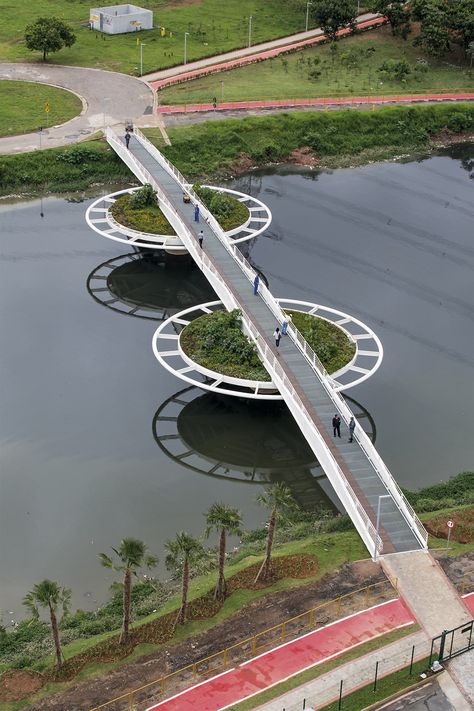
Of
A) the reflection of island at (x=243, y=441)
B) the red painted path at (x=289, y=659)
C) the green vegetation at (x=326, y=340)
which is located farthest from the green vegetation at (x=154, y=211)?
the red painted path at (x=289, y=659)

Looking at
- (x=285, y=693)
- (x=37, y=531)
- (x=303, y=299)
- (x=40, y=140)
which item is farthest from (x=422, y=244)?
(x=285, y=693)

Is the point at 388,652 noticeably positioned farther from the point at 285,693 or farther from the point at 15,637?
the point at 15,637

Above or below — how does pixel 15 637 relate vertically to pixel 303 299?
below

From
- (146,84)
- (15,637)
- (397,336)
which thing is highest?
(146,84)

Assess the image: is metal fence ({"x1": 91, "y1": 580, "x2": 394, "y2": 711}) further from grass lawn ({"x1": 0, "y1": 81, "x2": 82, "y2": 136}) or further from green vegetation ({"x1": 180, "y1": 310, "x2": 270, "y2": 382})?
grass lawn ({"x1": 0, "y1": 81, "x2": 82, "y2": 136})

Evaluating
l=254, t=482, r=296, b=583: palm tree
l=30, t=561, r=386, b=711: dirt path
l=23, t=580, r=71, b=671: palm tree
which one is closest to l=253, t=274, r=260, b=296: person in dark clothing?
l=254, t=482, r=296, b=583: palm tree
